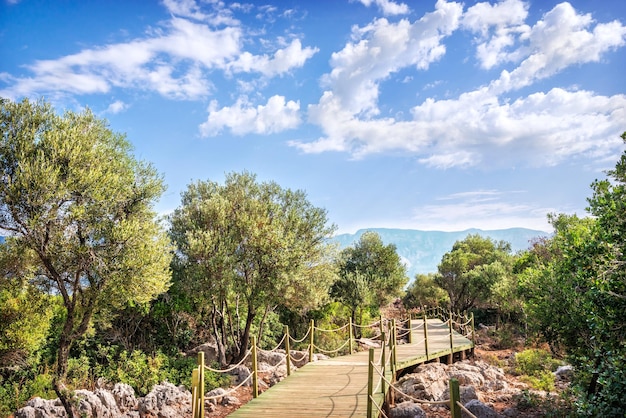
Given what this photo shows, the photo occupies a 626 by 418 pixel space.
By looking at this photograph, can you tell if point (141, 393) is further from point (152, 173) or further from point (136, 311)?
point (152, 173)

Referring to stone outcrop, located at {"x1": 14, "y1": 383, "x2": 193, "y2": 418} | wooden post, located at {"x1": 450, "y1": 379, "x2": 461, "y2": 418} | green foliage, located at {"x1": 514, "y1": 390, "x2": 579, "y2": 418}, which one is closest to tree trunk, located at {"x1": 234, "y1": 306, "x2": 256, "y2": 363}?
stone outcrop, located at {"x1": 14, "y1": 383, "x2": 193, "y2": 418}

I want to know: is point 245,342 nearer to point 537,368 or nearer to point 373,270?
point 537,368

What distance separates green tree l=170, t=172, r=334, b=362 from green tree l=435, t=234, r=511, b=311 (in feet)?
70.9

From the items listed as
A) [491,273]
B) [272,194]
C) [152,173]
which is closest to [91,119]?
[152,173]

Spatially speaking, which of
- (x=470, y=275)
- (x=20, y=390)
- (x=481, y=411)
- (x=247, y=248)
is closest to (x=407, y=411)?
(x=481, y=411)

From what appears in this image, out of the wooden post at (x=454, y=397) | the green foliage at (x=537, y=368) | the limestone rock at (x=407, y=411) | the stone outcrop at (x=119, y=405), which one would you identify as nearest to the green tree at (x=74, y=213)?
the stone outcrop at (x=119, y=405)

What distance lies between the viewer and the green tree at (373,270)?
1307 inches

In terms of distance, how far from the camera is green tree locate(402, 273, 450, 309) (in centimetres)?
4622

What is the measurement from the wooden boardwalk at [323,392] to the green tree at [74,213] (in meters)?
6.22

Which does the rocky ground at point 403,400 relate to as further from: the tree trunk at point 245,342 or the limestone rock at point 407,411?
the tree trunk at point 245,342

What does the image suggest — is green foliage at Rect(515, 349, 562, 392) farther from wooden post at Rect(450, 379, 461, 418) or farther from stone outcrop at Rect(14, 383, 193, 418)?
stone outcrop at Rect(14, 383, 193, 418)

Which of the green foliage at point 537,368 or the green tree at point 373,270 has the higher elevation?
the green tree at point 373,270

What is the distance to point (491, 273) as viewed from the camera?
37688mm

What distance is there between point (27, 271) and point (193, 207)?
7697mm
